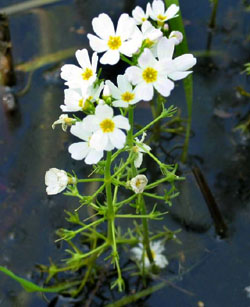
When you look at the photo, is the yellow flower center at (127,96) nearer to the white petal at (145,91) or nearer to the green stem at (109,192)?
the white petal at (145,91)

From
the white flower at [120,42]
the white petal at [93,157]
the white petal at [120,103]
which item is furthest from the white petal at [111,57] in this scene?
the white petal at [93,157]

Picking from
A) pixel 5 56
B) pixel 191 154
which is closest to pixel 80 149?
pixel 191 154

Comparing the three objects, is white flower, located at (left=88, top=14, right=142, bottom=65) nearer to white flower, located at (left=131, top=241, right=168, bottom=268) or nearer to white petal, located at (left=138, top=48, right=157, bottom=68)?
white petal, located at (left=138, top=48, right=157, bottom=68)

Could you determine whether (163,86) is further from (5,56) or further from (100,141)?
(5,56)

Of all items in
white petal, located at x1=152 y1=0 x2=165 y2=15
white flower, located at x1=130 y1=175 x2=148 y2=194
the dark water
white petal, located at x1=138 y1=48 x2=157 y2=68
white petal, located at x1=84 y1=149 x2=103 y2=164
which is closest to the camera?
white petal, located at x1=138 y1=48 x2=157 y2=68

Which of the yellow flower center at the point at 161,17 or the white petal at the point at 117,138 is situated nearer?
the white petal at the point at 117,138

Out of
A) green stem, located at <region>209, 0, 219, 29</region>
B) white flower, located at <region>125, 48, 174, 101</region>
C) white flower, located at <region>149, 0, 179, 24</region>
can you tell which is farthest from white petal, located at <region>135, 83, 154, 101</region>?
green stem, located at <region>209, 0, 219, 29</region>

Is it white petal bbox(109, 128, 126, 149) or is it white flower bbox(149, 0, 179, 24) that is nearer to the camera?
white petal bbox(109, 128, 126, 149)
